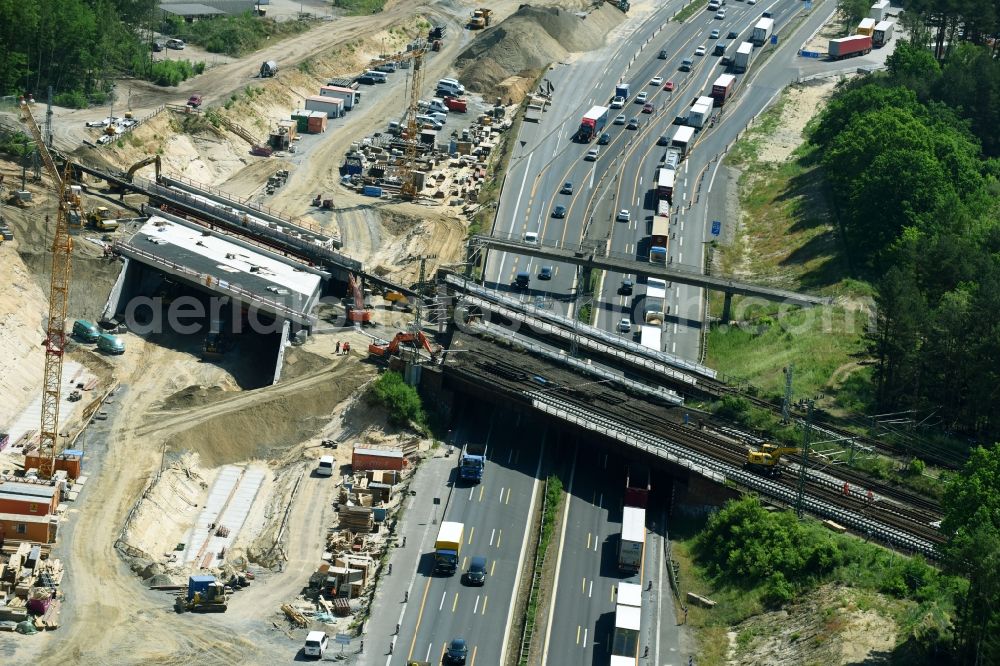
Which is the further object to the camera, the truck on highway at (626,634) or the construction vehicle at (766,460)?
the construction vehicle at (766,460)

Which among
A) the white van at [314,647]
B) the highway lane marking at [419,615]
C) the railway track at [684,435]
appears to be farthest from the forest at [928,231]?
the white van at [314,647]

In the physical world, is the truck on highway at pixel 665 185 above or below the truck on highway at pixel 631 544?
above

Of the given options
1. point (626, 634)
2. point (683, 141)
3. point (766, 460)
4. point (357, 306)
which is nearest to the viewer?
point (626, 634)

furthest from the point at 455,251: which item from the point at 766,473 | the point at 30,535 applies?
the point at 30,535

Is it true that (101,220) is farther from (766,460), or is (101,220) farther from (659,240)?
(766,460)

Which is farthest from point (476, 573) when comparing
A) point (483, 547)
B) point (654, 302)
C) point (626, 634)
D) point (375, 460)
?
point (654, 302)

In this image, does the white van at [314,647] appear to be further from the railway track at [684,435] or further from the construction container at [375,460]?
the railway track at [684,435]
